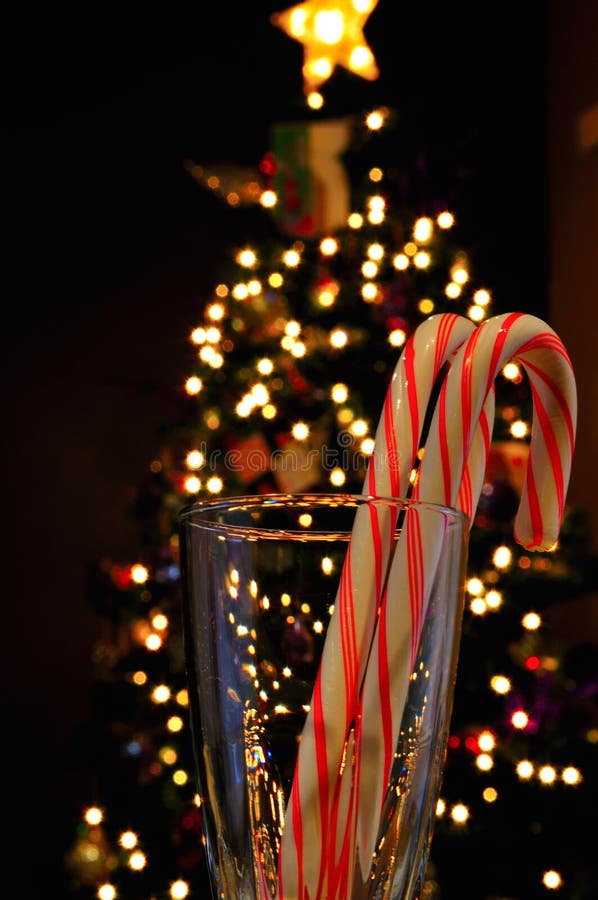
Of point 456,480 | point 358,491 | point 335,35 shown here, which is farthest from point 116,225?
point 456,480

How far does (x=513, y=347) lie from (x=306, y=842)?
0.28 m

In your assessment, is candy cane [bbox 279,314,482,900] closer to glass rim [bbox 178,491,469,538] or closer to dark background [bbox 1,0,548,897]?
glass rim [bbox 178,491,469,538]

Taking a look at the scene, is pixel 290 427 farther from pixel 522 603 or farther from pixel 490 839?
pixel 490 839

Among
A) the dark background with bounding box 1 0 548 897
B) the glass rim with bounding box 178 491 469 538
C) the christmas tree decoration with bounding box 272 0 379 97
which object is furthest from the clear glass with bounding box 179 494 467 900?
the dark background with bounding box 1 0 548 897

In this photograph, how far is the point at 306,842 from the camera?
357 millimetres

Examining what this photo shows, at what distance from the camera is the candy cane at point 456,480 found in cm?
36

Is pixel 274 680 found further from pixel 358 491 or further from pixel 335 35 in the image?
pixel 335 35

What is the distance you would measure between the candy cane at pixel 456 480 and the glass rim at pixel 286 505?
0.4 inches

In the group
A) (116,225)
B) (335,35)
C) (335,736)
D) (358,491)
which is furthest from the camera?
(116,225)

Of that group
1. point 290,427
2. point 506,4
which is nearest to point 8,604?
point 290,427

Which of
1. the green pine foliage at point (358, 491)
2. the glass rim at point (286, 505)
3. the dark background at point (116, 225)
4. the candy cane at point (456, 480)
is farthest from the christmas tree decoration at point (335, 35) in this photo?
the glass rim at point (286, 505)

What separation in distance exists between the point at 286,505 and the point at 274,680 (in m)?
0.08

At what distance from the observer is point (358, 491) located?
150 cm

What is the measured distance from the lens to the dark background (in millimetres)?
2949
